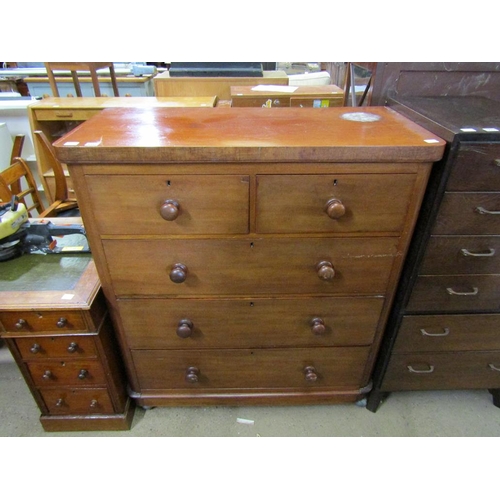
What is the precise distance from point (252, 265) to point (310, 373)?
0.51m

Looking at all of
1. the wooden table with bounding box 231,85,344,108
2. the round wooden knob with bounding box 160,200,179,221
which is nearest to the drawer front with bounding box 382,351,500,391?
the round wooden knob with bounding box 160,200,179,221

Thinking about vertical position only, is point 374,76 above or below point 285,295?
above

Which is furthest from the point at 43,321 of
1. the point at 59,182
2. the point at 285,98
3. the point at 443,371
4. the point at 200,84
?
the point at 200,84

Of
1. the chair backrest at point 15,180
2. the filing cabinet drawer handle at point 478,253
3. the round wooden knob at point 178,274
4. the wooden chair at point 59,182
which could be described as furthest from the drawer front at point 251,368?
the wooden chair at point 59,182

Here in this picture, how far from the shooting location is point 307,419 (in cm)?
136

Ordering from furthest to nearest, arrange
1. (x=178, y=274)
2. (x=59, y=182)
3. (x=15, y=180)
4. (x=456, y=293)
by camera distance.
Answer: (x=59, y=182) < (x=15, y=180) < (x=456, y=293) < (x=178, y=274)

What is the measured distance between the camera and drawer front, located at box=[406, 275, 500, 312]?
3.44 ft

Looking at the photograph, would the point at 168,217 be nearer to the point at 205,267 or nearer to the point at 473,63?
the point at 205,267

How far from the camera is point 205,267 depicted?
100cm

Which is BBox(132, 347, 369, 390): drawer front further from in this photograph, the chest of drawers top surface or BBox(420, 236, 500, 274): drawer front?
the chest of drawers top surface

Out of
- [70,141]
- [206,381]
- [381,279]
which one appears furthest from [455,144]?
[206,381]

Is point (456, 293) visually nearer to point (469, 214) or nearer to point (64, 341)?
point (469, 214)

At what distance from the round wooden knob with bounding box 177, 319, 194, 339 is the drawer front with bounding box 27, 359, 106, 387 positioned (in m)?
0.33

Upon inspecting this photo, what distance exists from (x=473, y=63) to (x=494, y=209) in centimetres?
56
